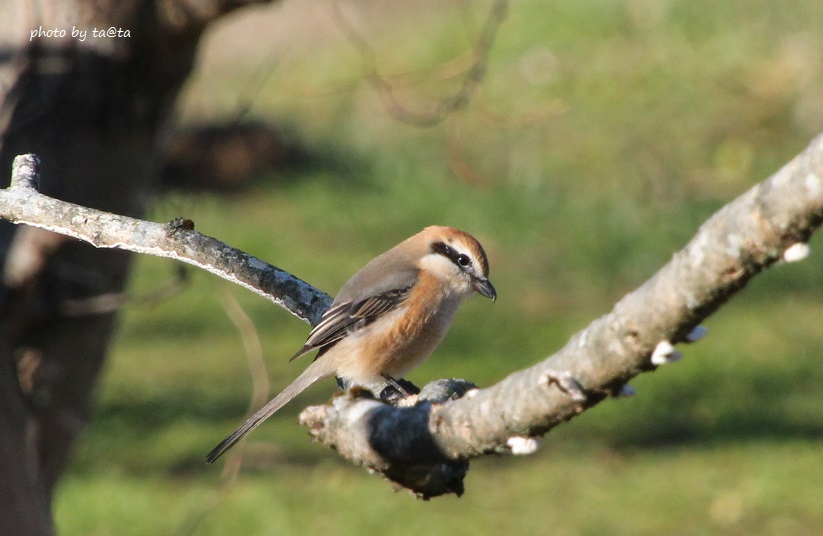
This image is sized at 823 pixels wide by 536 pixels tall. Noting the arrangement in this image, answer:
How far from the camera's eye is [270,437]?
7922mm

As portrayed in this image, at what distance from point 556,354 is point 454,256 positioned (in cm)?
272

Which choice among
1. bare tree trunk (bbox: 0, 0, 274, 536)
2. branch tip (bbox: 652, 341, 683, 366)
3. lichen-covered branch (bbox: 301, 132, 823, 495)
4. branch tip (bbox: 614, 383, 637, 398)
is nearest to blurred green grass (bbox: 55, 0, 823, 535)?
bare tree trunk (bbox: 0, 0, 274, 536)

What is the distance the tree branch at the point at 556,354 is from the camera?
1627mm

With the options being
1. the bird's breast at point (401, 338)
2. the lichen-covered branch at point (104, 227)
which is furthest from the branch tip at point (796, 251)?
the bird's breast at point (401, 338)

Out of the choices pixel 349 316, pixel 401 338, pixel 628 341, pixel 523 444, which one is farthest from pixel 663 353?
pixel 401 338

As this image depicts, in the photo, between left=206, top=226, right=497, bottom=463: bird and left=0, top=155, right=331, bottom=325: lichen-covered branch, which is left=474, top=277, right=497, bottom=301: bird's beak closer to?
left=206, top=226, right=497, bottom=463: bird

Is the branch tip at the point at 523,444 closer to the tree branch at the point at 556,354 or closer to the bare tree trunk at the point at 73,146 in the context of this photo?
the tree branch at the point at 556,354

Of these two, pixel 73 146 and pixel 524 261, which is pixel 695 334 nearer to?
pixel 73 146

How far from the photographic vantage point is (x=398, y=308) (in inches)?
179

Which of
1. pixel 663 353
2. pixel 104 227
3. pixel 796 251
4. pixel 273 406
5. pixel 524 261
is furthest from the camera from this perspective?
pixel 524 261

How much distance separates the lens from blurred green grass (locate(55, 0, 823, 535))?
22.8 feet

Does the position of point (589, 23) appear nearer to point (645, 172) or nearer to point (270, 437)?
point (645, 172)

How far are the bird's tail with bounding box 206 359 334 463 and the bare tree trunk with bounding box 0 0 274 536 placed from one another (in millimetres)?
1120

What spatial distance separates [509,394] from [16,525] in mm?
2424
